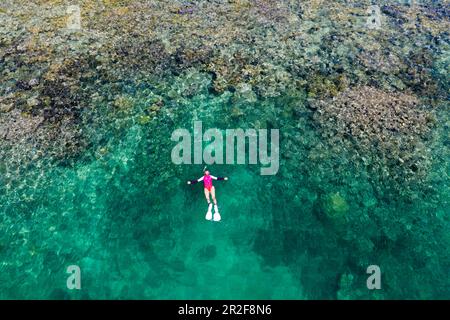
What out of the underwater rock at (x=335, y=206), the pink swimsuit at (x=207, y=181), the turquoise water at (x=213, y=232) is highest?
the pink swimsuit at (x=207, y=181)

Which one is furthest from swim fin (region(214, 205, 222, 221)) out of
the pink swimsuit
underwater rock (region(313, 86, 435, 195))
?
underwater rock (region(313, 86, 435, 195))

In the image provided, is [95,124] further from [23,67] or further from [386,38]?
[386,38]

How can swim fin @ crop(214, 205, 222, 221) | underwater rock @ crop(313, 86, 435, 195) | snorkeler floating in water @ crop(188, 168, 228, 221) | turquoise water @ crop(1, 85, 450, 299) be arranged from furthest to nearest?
underwater rock @ crop(313, 86, 435, 195) < snorkeler floating in water @ crop(188, 168, 228, 221) < swim fin @ crop(214, 205, 222, 221) < turquoise water @ crop(1, 85, 450, 299)

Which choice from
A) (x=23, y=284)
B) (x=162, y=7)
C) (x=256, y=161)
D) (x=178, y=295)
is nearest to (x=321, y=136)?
(x=256, y=161)

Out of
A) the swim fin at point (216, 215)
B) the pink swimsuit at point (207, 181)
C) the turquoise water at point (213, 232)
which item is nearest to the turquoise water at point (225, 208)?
the turquoise water at point (213, 232)

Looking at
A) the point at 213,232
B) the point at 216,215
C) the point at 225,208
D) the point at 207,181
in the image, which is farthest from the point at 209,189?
the point at 213,232

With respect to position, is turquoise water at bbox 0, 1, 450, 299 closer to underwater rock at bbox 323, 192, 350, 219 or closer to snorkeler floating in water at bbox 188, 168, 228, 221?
underwater rock at bbox 323, 192, 350, 219

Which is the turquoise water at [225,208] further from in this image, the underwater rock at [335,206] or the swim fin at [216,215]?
the swim fin at [216,215]

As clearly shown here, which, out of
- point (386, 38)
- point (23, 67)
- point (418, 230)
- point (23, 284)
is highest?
point (386, 38)
